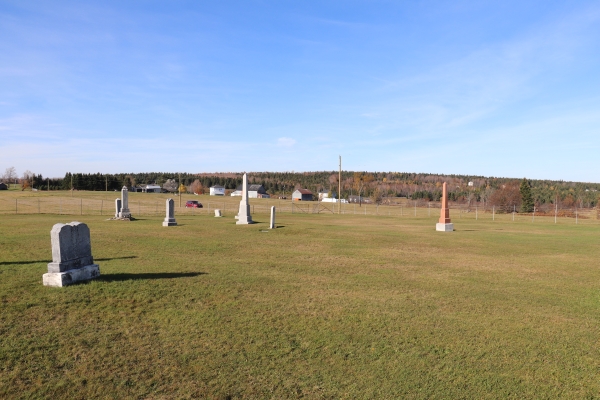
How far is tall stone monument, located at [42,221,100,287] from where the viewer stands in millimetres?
8570

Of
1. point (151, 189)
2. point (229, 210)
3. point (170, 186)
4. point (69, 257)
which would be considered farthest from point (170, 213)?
point (170, 186)

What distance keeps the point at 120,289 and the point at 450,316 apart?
6.53m

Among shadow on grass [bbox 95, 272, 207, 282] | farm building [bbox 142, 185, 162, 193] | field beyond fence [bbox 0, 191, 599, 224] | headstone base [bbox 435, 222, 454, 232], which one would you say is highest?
farm building [bbox 142, 185, 162, 193]

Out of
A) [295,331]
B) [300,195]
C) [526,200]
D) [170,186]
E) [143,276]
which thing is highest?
[170,186]

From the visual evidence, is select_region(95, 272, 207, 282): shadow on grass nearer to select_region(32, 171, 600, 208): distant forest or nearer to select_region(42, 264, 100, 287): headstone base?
select_region(42, 264, 100, 287): headstone base

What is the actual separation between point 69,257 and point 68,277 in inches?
19.0

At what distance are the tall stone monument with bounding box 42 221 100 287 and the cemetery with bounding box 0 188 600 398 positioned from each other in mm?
51

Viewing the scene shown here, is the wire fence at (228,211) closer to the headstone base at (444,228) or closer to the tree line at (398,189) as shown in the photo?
the tree line at (398,189)

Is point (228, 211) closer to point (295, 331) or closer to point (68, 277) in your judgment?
point (68, 277)

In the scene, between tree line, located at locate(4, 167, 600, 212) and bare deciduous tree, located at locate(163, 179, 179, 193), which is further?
bare deciduous tree, located at locate(163, 179, 179, 193)

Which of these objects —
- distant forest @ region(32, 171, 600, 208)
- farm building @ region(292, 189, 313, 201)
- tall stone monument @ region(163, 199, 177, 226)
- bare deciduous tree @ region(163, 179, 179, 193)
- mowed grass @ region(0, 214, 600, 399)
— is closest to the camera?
mowed grass @ region(0, 214, 600, 399)

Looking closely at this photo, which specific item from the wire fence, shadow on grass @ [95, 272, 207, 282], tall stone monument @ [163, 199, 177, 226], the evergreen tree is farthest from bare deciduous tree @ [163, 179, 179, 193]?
shadow on grass @ [95, 272, 207, 282]

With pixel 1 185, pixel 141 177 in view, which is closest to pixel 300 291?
pixel 1 185

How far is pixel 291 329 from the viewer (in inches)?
262
